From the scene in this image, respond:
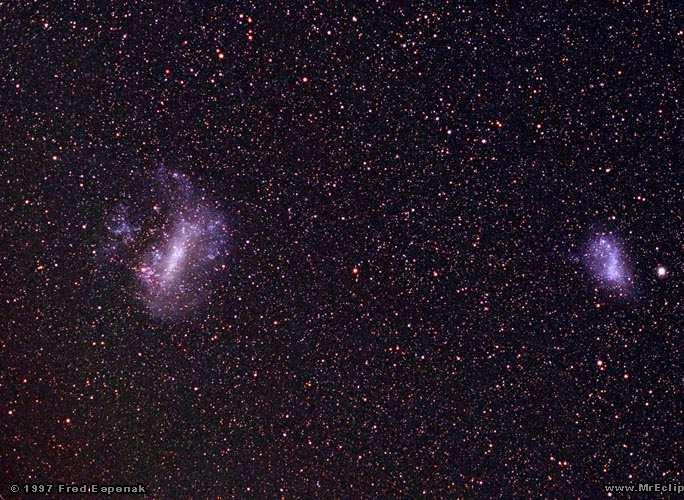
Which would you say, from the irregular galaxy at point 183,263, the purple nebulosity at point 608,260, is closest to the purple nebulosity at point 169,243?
the irregular galaxy at point 183,263

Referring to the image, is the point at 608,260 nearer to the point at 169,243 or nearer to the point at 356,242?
the point at 356,242

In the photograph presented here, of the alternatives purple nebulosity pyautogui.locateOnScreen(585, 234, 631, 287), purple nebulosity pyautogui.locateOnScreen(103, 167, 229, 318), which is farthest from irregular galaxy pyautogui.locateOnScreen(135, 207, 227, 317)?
purple nebulosity pyautogui.locateOnScreen(585, 234, 631, 287)

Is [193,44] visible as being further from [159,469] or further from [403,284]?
[159,469]

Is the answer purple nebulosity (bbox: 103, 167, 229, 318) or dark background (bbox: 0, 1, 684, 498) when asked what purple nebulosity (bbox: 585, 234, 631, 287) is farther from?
purple nebulosity (bbox: 103, 167, 229, 318)

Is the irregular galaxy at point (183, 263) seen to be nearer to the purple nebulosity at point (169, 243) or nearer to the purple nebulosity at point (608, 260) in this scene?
the purple nebulosity at point (169, 243)

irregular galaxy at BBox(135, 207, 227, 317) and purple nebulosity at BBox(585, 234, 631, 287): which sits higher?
irregular galaxy at BBox(135, 207, 227, 317)
